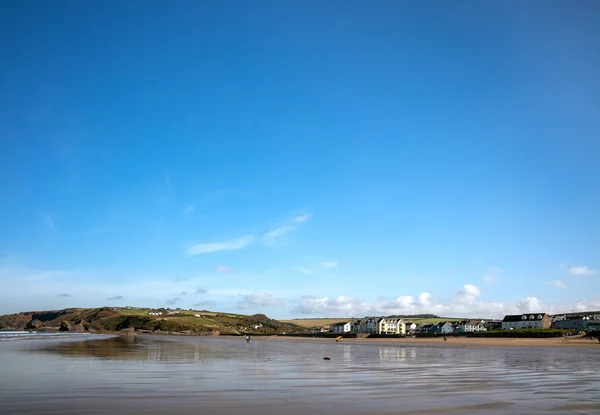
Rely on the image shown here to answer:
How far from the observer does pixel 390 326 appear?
16500cm

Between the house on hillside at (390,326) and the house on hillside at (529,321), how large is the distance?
36.4 m

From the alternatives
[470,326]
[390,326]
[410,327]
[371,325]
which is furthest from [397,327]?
[470,326]

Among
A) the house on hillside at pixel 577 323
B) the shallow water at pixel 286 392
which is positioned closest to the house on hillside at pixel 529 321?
the house on hillside at pixel 577 323

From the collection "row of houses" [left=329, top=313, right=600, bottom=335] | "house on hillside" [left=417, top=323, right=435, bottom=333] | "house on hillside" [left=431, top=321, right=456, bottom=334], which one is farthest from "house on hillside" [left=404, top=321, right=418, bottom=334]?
"house on hillside" [left=431, top=321, right=456, bottom=334]

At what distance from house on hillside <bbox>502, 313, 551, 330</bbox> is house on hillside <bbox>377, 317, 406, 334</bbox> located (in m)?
36.4

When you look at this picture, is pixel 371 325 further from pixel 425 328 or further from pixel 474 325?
pixel 474 325

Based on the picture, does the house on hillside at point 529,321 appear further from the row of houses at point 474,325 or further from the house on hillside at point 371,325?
the house on hillside at point 371,325

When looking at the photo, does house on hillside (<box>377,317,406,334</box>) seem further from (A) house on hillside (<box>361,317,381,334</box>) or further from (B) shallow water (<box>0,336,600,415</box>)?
(B) shallow water (<box>0,336,600,415</box>)

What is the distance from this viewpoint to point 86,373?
75.0ft

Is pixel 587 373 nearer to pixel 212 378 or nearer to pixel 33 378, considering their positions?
pixel 212 378

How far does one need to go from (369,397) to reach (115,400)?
333 inches

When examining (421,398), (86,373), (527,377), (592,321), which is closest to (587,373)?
(527,377)

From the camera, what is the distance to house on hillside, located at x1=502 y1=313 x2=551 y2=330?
135125mm

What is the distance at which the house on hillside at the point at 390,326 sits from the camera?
162375 millimetres
